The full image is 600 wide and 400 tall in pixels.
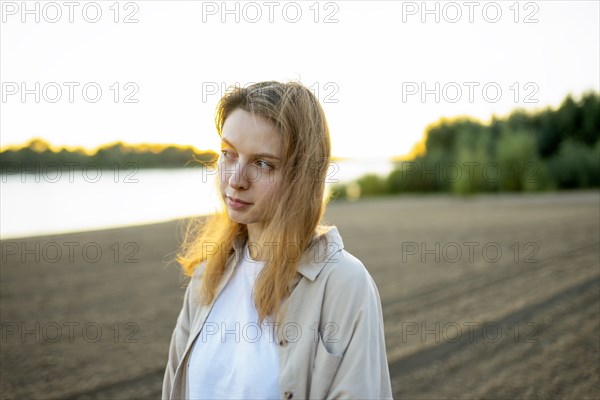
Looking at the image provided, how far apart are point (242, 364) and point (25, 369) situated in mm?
4118

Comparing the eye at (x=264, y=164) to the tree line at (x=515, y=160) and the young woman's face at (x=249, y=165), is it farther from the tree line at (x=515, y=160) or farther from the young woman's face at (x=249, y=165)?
the tree line at (x=515, y=160)

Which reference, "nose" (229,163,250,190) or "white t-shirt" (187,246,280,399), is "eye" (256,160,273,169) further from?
"white t-shirt" (187,246,280,399)

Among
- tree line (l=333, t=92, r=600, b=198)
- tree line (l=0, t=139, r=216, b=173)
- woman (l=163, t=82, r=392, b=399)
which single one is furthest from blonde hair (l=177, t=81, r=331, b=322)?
tree line (l=333, t=92, r=600, b=198)

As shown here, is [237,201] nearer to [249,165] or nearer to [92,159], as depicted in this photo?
[249,165]

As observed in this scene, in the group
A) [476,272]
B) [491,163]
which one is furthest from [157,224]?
[491,163]

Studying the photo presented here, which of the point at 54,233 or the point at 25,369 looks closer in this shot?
the point at 25,369

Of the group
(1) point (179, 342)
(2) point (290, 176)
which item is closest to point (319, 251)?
(2) point (290, 176)

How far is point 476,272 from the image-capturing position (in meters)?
8.73

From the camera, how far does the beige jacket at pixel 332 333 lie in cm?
148

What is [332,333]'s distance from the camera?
1521mm

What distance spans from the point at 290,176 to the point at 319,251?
259 millimetres

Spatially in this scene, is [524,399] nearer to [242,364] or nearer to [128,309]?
[242,364]

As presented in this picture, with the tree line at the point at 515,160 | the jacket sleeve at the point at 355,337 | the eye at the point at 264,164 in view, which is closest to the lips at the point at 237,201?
the eye at the point at 264,164

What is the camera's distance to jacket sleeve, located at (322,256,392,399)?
1472mm
